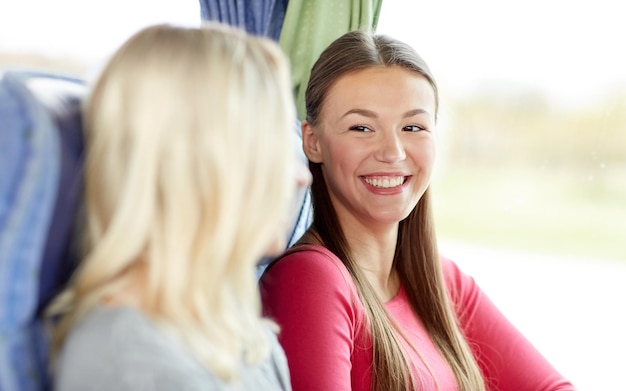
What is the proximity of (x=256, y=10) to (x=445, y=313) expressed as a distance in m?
1.01

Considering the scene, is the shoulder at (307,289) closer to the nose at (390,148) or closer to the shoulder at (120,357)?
the nose at (390,148)

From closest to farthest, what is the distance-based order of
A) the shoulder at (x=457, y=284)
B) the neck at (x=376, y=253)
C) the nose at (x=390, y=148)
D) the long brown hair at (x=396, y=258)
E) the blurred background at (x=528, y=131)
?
the long brown hair at (x=396, y=258) → the nose at (x=390, y=148) → the neck at (x=376, y=253) → the shoulder at (x=457, y=284) → the blurred background at (x=528, y=131)

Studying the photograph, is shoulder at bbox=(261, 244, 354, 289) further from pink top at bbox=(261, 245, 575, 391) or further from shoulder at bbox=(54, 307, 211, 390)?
shoulder at bbox=(54, 307, 211, 390)

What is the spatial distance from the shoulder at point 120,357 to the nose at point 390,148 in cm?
81

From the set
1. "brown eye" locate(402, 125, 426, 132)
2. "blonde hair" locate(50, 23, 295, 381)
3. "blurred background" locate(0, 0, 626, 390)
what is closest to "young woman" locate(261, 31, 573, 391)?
"brown eye" locate(402, 125, 426, 132)

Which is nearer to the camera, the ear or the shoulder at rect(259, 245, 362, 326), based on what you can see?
the shoulder at rect(259, 245, 362, 326)

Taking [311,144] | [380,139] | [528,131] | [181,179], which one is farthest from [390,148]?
[528,131]

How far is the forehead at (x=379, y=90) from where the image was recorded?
1631 mm

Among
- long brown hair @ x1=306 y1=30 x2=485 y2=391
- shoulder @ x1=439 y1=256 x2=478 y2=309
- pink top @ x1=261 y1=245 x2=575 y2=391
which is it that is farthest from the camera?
shoulder @ x1=439 y1=256 x2=478 y2=309

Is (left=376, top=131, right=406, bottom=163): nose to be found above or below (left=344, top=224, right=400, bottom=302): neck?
above

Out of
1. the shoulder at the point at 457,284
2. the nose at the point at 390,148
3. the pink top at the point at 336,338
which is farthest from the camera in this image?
the shoulder at the point at 457,284

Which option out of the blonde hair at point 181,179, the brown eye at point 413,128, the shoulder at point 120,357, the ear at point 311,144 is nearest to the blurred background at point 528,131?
the ear at point 311,144

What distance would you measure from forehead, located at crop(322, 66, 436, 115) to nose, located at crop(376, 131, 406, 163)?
62 mm

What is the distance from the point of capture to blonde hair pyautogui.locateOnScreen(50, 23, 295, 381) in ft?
3.01
